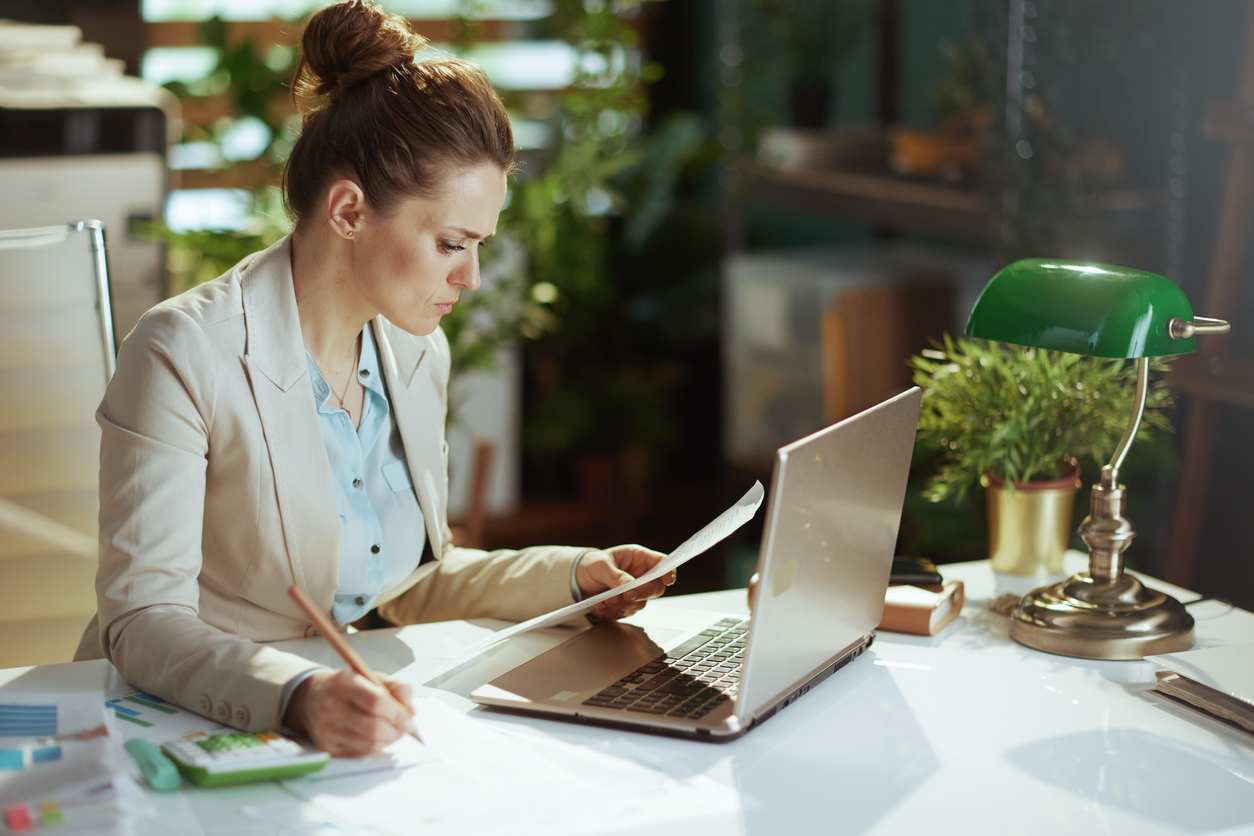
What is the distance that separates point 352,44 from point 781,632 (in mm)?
768

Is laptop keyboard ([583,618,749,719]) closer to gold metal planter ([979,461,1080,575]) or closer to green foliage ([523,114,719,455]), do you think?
gold metal planter ([979,461,1080,575])

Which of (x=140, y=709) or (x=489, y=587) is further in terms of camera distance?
(x=489, y=587)

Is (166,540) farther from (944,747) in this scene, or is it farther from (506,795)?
(944,747)

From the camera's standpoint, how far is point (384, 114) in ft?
4.48

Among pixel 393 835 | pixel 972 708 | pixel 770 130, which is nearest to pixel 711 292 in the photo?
pixel 770 130

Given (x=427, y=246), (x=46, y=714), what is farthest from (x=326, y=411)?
(x=46, y=714)

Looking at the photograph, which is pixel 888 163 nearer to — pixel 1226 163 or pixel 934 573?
pixel 1226 163

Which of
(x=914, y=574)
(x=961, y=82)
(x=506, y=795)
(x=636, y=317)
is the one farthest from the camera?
(x=636, y=317)

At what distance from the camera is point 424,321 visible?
142cm

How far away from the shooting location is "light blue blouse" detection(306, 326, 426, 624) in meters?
1.44

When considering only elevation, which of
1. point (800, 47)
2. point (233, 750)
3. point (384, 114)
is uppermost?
point (800, 47)

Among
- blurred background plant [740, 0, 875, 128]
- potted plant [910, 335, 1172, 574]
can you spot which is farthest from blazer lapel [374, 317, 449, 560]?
blurred background plant [740, 0, 875, 128]

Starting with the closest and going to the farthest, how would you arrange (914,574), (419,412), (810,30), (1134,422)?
(1134,422) → (914,574) → (419,412) → (810,30)

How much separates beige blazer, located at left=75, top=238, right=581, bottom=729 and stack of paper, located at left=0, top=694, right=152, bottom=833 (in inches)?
3.1
